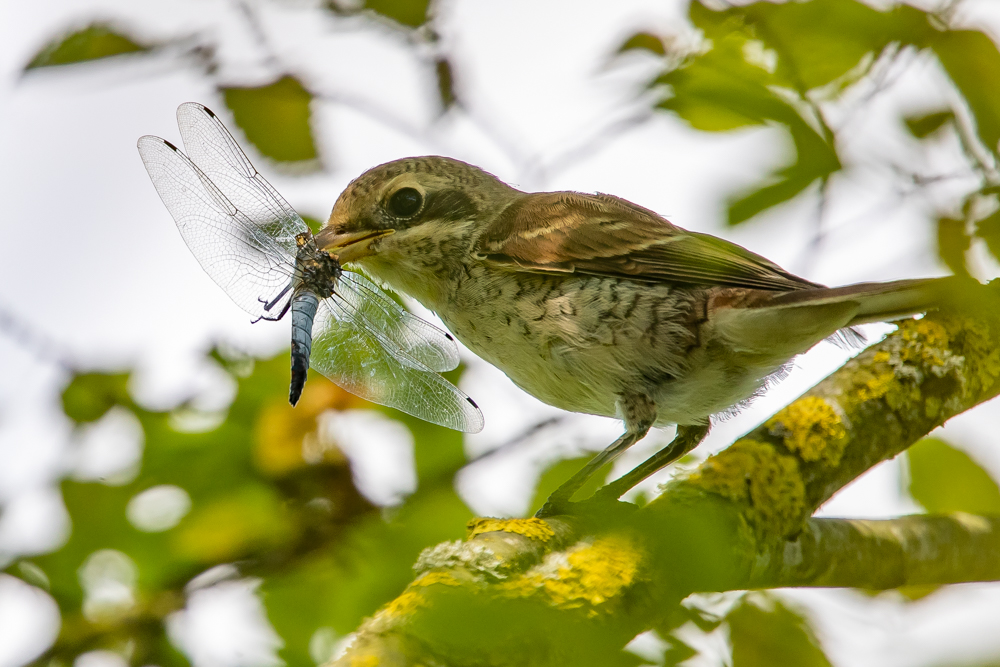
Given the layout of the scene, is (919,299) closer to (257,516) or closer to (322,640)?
(322,640)

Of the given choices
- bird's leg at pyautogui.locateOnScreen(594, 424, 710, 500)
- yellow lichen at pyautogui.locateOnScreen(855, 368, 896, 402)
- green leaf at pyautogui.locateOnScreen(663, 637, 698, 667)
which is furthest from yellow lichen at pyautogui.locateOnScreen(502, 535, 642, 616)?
yellow lichen at pyautogui.locateOnScreen(855, 368, 896, 402)

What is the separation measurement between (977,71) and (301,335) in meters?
2.75

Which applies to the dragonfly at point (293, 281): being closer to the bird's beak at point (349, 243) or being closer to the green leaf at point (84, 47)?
the bird's beak at point (349, 243)

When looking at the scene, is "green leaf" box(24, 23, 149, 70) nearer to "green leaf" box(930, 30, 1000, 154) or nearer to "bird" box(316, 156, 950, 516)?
"bird" box(316, 156, 950, 516)

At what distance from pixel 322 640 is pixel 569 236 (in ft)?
6.69

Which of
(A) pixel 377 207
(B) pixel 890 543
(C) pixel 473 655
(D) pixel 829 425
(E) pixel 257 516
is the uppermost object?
(A) pixel 377 207

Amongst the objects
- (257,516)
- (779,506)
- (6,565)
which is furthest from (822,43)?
(6,565)

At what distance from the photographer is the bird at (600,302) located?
11.0 feet

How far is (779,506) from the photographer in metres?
3.04

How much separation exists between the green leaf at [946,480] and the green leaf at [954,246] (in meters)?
0.62

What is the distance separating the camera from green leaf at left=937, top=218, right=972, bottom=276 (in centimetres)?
153

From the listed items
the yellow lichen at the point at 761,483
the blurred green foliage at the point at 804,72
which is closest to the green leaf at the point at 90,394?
the yellow lichen at the point at 761,483

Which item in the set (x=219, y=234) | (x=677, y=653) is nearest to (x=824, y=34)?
(x=677, y=653)

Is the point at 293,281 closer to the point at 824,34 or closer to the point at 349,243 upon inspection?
the point at 349,243
